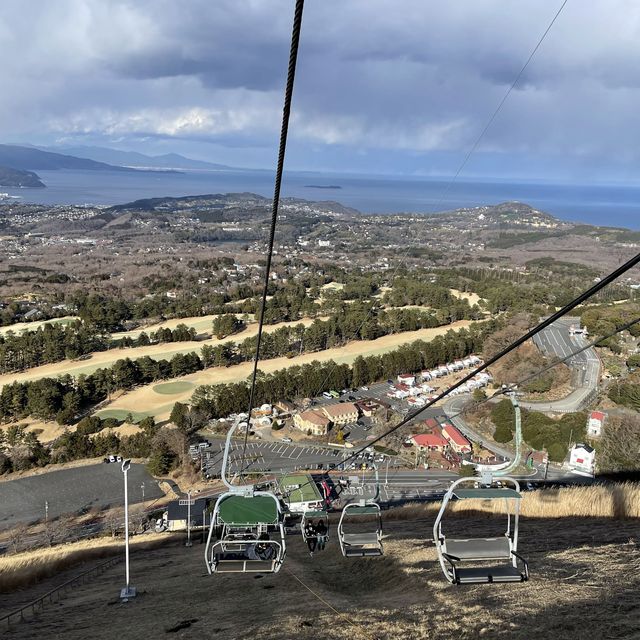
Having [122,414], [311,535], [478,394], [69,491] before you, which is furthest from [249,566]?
[478,394]

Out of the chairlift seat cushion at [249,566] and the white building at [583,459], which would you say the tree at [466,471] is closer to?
the white building at [583,459]

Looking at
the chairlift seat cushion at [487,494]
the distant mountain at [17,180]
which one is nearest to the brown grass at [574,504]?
the chairlift seat cushion at [487,494]

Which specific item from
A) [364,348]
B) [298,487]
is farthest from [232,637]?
[364,348]

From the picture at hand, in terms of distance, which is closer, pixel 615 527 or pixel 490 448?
pixel 615 527

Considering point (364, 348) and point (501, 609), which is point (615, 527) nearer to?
point (501, 609)

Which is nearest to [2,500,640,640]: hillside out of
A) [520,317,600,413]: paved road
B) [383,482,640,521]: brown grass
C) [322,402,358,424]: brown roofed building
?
[383,482,640,521]: brown grass
